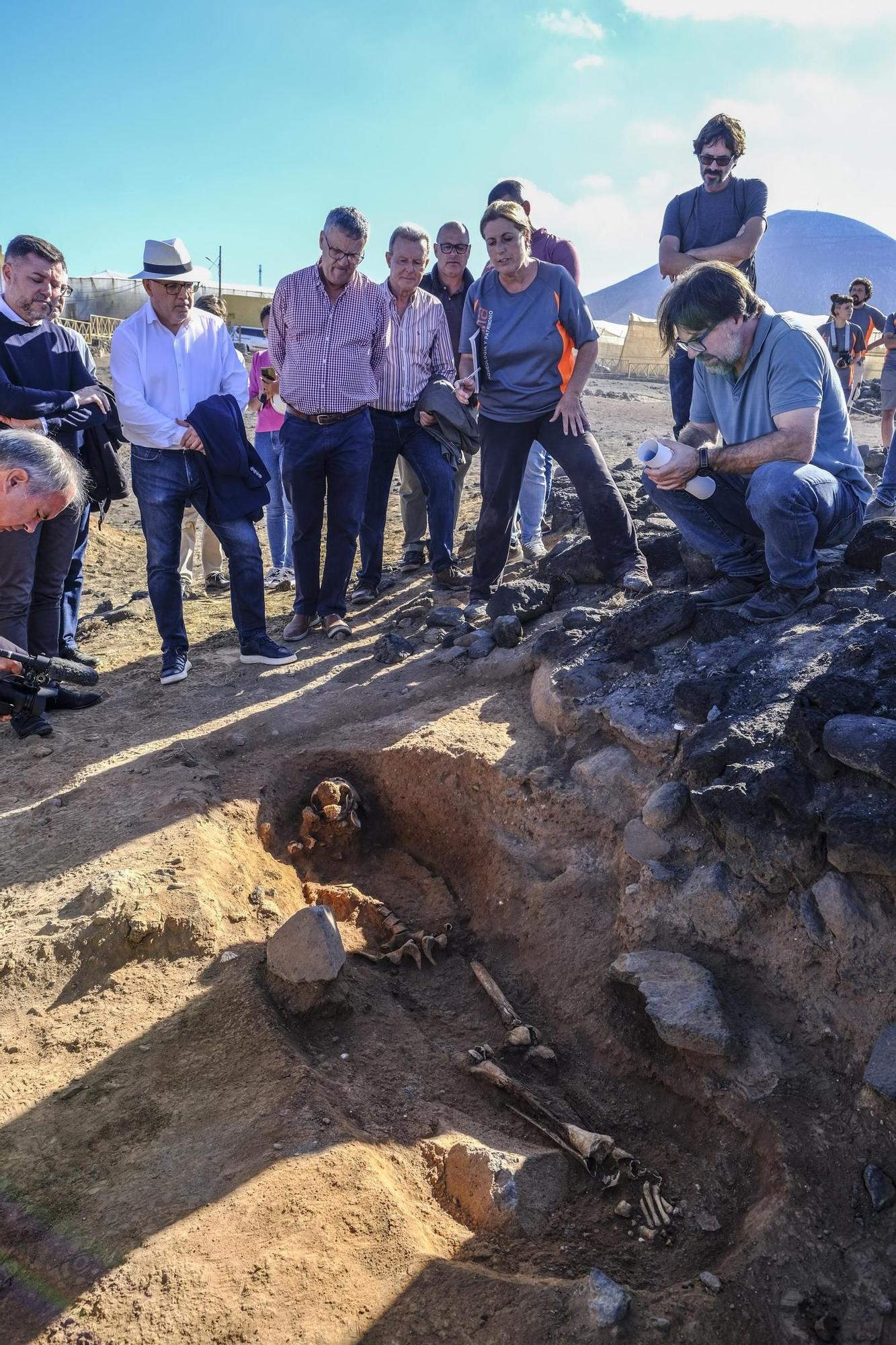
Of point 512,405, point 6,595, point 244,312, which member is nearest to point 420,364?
point 512,405

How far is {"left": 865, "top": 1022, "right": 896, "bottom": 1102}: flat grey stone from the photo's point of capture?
2.31 metres

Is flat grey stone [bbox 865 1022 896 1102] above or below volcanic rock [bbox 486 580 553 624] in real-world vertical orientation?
below

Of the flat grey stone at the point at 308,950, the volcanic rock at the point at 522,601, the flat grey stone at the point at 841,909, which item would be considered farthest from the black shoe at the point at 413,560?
the flat grey stone at the point at 841,909

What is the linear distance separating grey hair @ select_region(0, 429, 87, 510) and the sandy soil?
4.33ft

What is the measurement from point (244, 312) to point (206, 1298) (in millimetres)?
33411

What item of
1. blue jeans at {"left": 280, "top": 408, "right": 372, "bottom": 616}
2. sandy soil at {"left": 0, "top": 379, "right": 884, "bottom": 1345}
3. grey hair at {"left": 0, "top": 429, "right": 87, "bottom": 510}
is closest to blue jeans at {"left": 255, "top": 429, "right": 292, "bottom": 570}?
blue jeans at {"left": 280, "top": 408, "right": 372, "bottom": 616}

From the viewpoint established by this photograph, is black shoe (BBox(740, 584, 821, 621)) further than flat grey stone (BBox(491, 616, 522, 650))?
No

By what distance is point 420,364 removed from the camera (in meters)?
5.46

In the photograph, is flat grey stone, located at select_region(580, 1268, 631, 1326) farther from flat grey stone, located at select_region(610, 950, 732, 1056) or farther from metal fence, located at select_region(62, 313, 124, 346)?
metal fence, located at select_region(62, 313, 124, 346)

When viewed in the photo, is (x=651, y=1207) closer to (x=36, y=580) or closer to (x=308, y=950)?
(x=308, y=950)

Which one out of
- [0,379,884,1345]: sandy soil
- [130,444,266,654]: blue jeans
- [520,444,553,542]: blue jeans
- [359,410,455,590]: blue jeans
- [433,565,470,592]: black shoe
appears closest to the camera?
[0,379,884,1345]: sandy soil

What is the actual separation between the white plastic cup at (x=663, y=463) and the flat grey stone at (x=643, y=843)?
142 centimetres

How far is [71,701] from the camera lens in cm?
480

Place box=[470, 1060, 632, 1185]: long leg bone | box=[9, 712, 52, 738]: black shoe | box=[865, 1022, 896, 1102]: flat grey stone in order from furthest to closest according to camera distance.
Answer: box=[9, 712, 52, 738]: black shoe → box=[470, 1060, 632, 1185]: long leg bone → box=[865, 1022, 896, 1102]: flat grey stone
